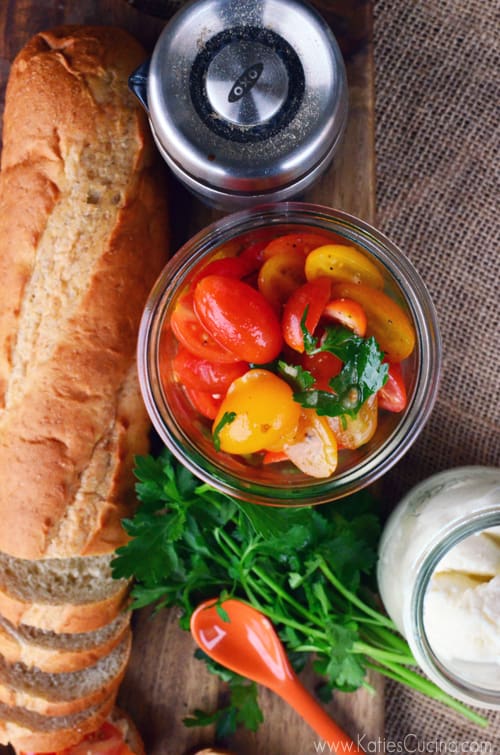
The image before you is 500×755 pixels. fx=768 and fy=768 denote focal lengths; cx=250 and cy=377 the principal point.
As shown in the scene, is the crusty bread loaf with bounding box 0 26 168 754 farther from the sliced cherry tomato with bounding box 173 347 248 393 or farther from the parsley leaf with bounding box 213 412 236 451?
the parsley leaf with bounding box 213 412 236 451

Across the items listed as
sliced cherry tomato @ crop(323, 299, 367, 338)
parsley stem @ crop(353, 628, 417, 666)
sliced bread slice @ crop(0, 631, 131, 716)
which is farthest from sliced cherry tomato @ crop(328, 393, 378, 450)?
sliced bread slice @ crop(0, 631, 131, 716)

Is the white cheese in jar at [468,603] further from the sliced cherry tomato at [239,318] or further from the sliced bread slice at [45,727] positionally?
the sliced bread slice at [45,727]

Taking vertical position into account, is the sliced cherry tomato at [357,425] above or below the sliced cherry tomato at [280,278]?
below

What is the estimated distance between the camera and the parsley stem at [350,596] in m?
1.71

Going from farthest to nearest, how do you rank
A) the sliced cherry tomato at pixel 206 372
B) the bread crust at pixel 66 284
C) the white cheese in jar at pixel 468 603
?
1. the bread crust at pixel 66 284
2. the white cheese in jar at pixel 468 603
3. the sliced cherry tomato at pixel 206 372

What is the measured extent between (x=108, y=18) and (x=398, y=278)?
977 millimetres

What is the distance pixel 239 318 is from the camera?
1.31 metres

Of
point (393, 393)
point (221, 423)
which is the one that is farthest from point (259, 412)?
point (393, 393)

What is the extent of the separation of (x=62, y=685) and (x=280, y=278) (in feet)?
3.76

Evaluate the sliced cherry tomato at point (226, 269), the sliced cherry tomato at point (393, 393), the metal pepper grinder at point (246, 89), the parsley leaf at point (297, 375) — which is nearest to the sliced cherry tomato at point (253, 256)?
the sliced cherry tomato at point (226, 269)

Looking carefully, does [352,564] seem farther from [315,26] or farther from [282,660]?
[315,26]

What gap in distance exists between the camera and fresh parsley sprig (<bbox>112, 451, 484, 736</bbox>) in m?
1.66

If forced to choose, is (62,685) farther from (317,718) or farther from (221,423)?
(221,423)

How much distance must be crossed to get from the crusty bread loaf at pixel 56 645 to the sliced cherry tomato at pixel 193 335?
2.59ft
